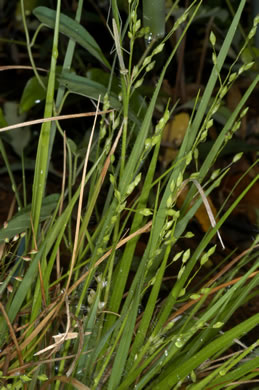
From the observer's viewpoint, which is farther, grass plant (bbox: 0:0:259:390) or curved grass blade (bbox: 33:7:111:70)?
curved grass blade (bbox: 33:7:111:70)

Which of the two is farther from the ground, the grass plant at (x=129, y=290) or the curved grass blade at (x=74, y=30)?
the curved grass blade at (x=74, y=30)

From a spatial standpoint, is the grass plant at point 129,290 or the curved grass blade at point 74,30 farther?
the curved grass blade at point 74,30

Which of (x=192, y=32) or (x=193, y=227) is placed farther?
(x=192, y=32)

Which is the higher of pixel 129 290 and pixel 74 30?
pixel 74 30

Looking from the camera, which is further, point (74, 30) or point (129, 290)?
point (74, 30)

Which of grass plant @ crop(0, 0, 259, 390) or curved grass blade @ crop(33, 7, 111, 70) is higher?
curved grass blade @ crop(33, 7, 111, 70)

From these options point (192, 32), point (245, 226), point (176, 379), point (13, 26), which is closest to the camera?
point (176, 379)

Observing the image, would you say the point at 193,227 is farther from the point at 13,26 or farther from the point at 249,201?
the point at 13,26

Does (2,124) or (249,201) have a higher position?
(2,124)

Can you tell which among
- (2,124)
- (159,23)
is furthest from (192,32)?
(2,124)

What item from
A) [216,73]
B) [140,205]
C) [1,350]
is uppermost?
[216,73]

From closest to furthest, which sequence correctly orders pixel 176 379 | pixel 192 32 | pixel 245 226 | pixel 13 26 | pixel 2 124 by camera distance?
pixel 176 379
pixel 2 124
pixel 245 226
pixel 192 32
pixel 13 26
